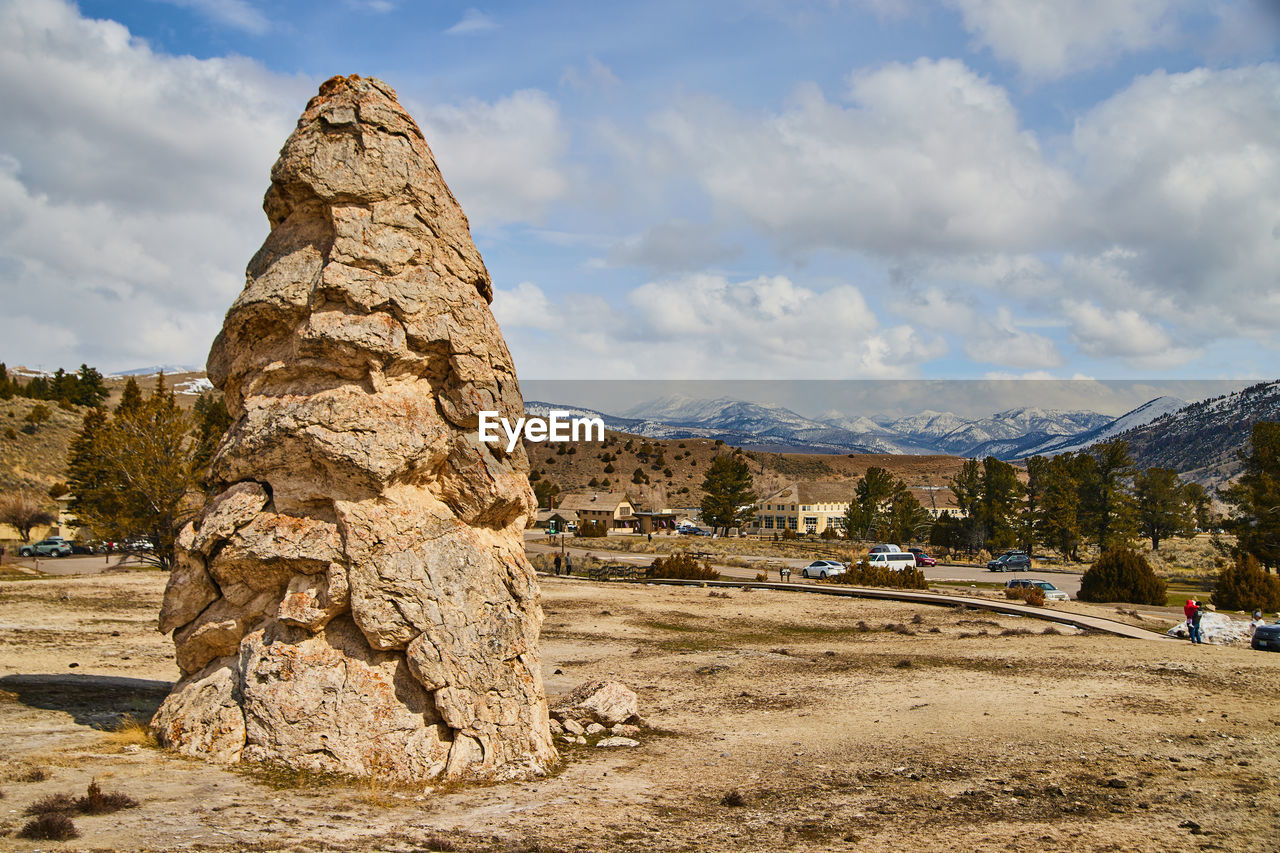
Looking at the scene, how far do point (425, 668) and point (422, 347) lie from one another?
4.51 m

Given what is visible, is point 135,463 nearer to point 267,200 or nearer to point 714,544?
point 267,200

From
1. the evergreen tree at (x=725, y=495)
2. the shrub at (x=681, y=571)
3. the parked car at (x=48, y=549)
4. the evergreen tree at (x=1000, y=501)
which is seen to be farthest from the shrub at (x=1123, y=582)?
the parked car at (x=48, y=549)

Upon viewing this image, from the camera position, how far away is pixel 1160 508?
7088 centimetres

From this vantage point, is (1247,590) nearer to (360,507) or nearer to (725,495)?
(360,507)

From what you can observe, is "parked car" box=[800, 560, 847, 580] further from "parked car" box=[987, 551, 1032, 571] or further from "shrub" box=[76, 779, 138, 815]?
"shrub" box=[76, 779, 138, 815]

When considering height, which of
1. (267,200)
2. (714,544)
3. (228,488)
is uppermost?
(267,200)

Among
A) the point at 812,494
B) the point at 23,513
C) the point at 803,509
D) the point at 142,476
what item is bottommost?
the point at 23,513

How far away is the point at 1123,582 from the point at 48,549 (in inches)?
2367

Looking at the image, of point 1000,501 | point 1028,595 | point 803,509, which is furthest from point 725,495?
point 1028,595

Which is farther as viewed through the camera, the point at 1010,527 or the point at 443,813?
the point at 1010,527

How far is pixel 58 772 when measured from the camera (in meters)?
9.55

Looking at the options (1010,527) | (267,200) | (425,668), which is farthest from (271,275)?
(1010,527)

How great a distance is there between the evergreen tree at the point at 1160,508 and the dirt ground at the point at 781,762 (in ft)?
182

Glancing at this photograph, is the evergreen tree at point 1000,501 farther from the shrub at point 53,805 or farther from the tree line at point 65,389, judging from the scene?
the tree line at point 65,389
